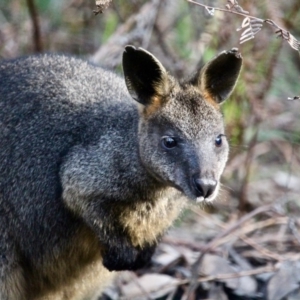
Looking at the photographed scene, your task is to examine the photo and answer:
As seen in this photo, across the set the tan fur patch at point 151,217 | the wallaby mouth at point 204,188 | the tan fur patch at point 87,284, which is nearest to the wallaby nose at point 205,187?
the wallaby mouth at point 204,188

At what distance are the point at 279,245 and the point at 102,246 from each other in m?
2.23

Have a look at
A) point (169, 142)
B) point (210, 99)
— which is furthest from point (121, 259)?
point (210, 99)

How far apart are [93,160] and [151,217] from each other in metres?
0.55

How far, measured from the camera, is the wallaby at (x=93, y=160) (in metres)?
5.58

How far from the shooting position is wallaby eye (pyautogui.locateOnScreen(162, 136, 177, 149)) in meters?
5.48

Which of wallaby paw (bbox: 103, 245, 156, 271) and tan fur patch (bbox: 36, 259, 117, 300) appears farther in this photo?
tan fur patch (bbox: 36, 259, 117, 300)

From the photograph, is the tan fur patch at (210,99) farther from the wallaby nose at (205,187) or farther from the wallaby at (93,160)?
the wallaby nose at (205,187)

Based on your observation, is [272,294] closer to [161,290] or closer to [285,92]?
[161,290]

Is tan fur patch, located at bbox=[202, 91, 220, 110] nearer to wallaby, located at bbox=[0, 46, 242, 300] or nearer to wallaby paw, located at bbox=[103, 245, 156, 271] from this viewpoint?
wallaby, located at bbox=[0, 46, 242, 300]

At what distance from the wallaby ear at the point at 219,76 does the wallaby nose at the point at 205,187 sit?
777 millimetres

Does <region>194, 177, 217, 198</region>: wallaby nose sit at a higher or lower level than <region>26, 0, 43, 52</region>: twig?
higher

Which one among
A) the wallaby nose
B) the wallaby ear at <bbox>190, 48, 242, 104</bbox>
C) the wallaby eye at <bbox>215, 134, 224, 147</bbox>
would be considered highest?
the wallaby ear at <bbox>190, 48, 242, 104</bbox>

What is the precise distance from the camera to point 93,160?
5957 millimetres

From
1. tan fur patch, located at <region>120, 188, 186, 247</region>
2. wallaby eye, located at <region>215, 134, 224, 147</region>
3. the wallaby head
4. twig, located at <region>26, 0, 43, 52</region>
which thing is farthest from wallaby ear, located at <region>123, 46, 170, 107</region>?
twig, located at <region>26, 0, 43, 52</region>
